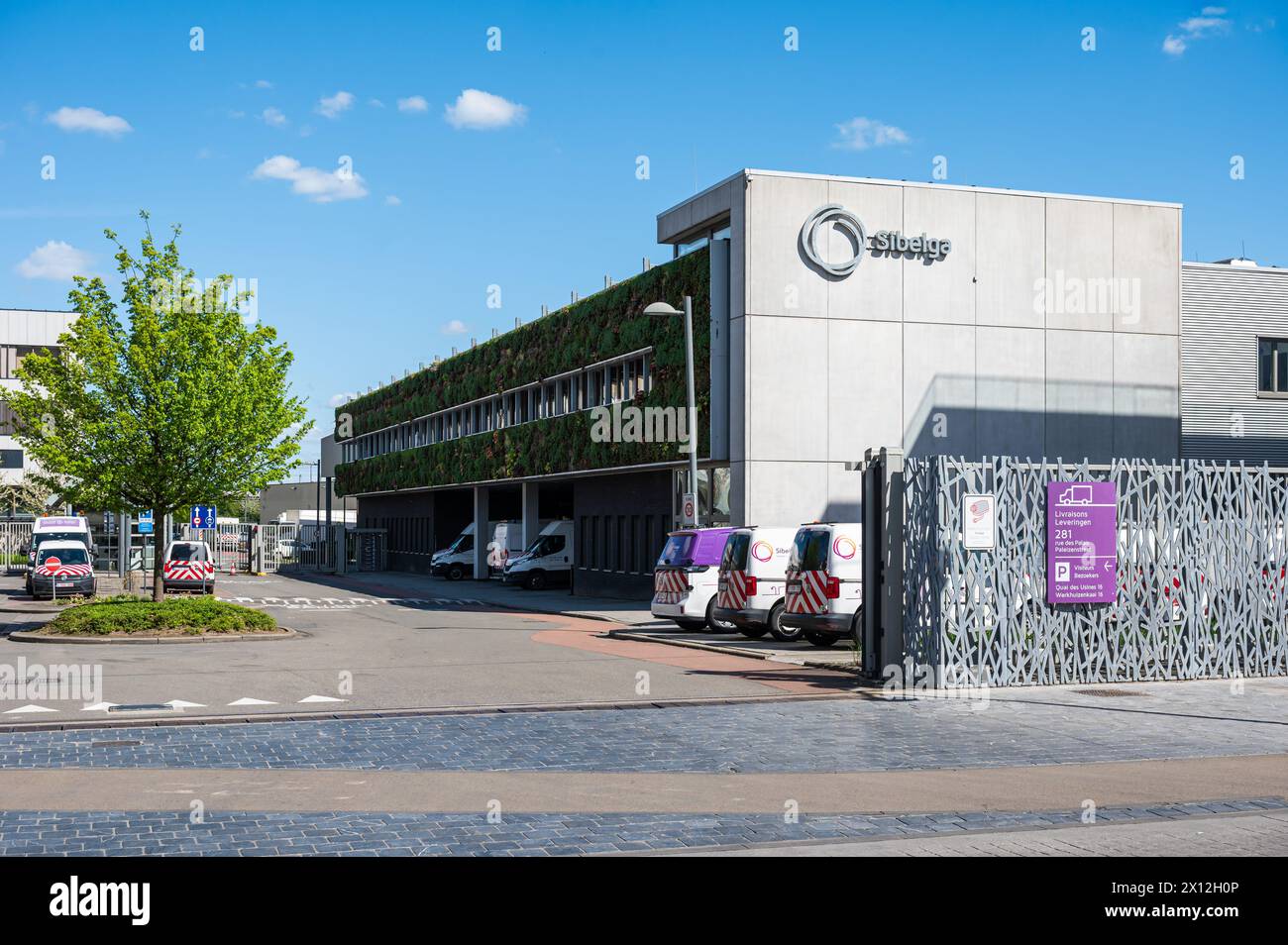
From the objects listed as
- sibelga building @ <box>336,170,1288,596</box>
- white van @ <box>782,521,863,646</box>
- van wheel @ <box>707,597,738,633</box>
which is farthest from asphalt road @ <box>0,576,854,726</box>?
sibelga building @ <box>336,170,1288,596</box>

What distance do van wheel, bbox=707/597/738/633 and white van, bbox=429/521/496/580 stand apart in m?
32.3

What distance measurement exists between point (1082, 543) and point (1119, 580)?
32.8 inches

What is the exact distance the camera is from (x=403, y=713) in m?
14.3

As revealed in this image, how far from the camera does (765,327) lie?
34250 millimetres

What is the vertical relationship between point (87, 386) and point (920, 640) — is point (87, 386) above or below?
above

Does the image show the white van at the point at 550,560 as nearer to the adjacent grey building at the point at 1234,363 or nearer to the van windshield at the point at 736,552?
the adjacent grey building at the point at 1234,363

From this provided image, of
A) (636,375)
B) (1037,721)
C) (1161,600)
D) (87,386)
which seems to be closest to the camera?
(1037,721)

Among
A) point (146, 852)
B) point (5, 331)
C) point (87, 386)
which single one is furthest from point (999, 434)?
point (5, 331)

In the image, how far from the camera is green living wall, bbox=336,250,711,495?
3662 cm

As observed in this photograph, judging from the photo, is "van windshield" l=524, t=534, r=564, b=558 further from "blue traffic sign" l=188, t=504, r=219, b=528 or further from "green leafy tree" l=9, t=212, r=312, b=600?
"green leafy tree" l=9, t=212, r=312, b=600

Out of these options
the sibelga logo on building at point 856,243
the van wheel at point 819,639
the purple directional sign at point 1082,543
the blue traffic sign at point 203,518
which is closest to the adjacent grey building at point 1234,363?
the sibelga logo on building at point 856,243

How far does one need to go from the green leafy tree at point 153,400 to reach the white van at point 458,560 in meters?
31.2
